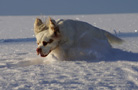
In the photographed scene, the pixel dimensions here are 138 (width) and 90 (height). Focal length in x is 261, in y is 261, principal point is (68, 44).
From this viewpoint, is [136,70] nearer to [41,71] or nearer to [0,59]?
[41,71]

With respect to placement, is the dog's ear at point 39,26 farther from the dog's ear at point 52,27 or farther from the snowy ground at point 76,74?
the snowy ground at point 76,74

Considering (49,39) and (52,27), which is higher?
(52,27)

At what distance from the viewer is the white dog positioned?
2.58 meters

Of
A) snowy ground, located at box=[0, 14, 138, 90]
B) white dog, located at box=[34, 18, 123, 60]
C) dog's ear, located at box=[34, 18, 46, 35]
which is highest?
dog's ear, located at box=[34, 18, 46, 35]

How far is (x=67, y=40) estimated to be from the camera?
2688 millimetres

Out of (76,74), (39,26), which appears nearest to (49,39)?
(39,26)

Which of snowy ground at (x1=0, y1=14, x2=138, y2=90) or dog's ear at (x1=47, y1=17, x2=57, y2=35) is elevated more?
dog's ear at (x1=47, y1=17, x2=57, y2=35)

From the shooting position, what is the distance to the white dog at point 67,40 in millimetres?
2576

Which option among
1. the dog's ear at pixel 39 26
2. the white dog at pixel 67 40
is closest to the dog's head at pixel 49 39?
the white dog at pixel 67 40

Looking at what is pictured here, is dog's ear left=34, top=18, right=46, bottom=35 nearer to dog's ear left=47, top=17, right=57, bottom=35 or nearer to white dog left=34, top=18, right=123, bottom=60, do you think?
white dog left=34, top=18, right=123, bottom=60

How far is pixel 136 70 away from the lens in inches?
85.5

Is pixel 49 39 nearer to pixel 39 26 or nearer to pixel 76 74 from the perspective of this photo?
pixel 39 26

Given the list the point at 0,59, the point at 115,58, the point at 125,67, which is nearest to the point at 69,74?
the point at 125,67

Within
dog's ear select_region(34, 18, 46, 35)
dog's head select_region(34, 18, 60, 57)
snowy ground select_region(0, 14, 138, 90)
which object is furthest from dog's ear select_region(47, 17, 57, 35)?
snowy ground select_region(0, 14, 138, 90)
